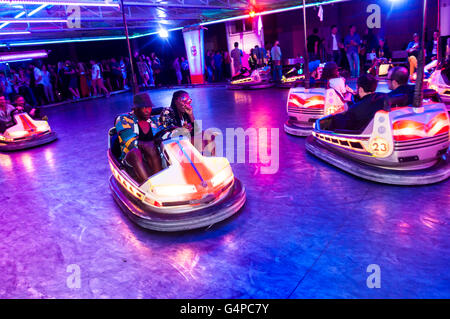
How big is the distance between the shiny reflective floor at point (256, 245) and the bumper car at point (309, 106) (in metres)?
1.04

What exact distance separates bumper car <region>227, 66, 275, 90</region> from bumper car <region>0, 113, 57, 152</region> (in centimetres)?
511

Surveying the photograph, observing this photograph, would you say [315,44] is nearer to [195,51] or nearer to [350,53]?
[350,53]

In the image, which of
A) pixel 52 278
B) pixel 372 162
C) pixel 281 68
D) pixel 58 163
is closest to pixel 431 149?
pixel 372 162

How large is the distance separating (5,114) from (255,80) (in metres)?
5.63

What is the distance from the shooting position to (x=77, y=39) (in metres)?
12.7

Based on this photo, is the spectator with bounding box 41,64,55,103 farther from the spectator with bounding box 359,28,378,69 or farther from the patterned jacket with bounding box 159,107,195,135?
the patterned jacket with bounding box 159,107,195,135

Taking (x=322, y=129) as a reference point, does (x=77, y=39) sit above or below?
above

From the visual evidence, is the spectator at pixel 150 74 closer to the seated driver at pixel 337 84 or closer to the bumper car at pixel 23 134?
the bumper car at pixel 23 134

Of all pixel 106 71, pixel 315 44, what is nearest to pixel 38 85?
pixel 106 71

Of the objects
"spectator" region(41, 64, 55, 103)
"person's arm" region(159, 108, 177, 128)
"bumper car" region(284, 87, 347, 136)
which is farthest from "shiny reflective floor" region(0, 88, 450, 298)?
"spectator" region(41, 64, 55, 103)

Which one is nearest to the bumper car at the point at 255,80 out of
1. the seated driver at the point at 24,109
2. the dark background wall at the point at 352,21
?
the dark background wall at the point at 352,21

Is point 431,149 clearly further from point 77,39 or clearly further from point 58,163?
point 77,39
